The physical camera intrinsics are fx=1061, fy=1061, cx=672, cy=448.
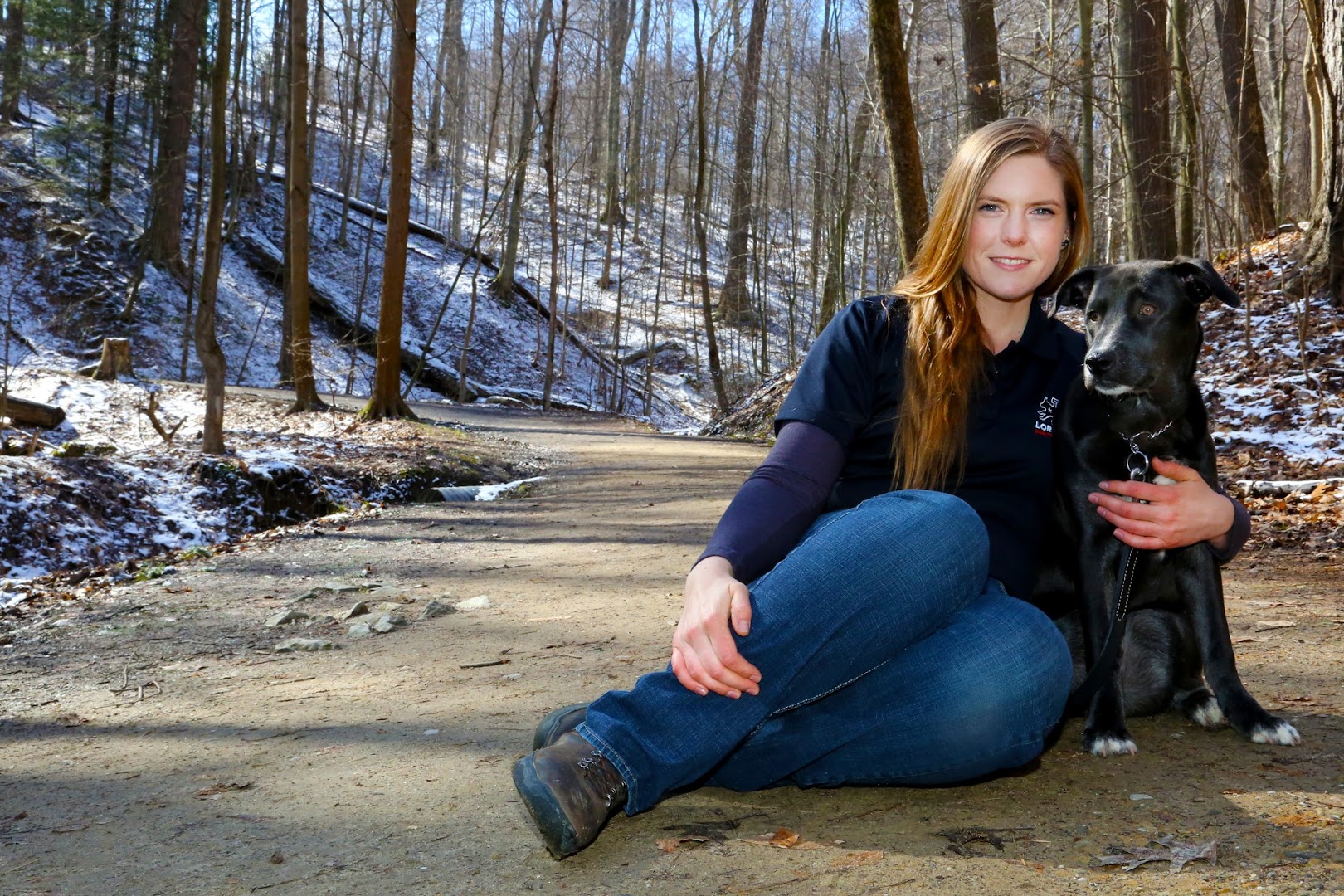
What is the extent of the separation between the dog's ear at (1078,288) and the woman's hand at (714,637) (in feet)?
4.50

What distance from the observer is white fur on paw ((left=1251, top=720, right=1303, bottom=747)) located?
2.51 metres

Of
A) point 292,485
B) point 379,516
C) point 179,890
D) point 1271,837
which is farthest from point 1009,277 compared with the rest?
point 292,485

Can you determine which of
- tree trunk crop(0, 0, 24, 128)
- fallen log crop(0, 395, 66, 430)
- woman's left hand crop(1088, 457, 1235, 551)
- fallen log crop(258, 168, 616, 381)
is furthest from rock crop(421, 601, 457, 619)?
tree trunk crop(0, 0, 24, 128)

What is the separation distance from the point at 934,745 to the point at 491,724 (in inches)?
53.7

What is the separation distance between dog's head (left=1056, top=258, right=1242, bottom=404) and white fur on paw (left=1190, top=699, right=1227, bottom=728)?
0.80 metres

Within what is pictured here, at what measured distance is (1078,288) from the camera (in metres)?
2.82

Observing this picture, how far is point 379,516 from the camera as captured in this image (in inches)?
314

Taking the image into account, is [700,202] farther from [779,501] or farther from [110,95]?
[779,501]

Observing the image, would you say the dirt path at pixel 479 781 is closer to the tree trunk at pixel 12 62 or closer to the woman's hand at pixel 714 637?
the woman's hand at pixel 714 637

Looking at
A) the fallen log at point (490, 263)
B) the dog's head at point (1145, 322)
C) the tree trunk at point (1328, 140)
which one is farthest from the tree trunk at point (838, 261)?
the dog's head at point (1145, 322)

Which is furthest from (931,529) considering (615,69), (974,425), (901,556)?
(615,69)

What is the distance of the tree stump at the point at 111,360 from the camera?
50.4 feet

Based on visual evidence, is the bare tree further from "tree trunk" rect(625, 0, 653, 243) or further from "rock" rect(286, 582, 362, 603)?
"rock" rect(286, 582, 362, 603)

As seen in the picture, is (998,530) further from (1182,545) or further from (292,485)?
(292,485)
